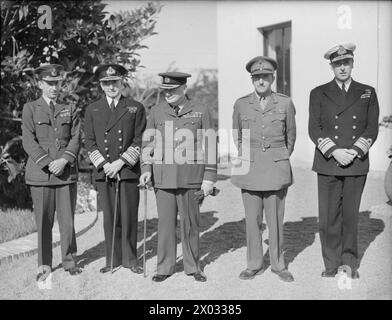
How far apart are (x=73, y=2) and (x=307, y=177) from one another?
5.69 m

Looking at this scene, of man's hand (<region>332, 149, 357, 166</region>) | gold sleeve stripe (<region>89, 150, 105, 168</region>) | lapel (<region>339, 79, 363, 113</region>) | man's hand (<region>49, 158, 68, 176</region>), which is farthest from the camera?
gold sleeve stripe (<region>89, 150, 105, 168</region>)

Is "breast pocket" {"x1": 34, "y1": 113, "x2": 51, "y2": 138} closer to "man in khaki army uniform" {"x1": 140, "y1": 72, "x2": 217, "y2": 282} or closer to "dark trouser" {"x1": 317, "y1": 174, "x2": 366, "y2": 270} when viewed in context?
"man in khaki army uniform" {"x1": 140, "y1": 72, "x2": 217, "y2": 282}

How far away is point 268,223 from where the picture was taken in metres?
5.07

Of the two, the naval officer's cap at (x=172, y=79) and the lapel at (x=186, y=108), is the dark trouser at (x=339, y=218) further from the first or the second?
the naval officer's cap at (x=172, y=79)

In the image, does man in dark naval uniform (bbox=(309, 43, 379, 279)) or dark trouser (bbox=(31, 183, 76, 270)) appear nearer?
man in dark naval uniform (bbox=(309, 43, 379, 279))

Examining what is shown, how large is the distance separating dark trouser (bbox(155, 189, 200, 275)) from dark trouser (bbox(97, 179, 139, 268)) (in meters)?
0.32

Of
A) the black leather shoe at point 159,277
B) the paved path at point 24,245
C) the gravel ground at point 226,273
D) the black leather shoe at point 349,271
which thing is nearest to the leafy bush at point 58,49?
the paved path at point 24,245

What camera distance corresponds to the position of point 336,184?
5008 millimetres

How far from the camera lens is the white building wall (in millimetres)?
10719

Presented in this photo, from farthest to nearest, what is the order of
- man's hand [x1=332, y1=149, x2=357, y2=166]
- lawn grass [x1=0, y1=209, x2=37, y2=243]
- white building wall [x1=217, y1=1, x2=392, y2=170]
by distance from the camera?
white building wall [x1=217, y1=1, x2=392, y2=170] → lawn grass [x1=0, y1=209, x2=37, y2=243] → man's hand [x1=332, y1=149, x2=357, y2=166]

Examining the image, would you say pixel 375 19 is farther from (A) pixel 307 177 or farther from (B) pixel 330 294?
(B) pixel 330 294

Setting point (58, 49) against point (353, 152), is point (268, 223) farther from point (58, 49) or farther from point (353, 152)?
point (58, 49)

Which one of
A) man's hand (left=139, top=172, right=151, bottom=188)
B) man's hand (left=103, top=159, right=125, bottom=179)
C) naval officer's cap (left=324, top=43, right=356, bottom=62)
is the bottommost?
man's hand (left=139, top=172, right=151, bottom=188)

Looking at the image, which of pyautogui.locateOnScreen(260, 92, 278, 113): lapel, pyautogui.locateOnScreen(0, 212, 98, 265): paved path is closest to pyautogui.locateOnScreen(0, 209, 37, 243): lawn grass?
pyautogui.locateOnScreen(0, 212, 98, 265): paved path
